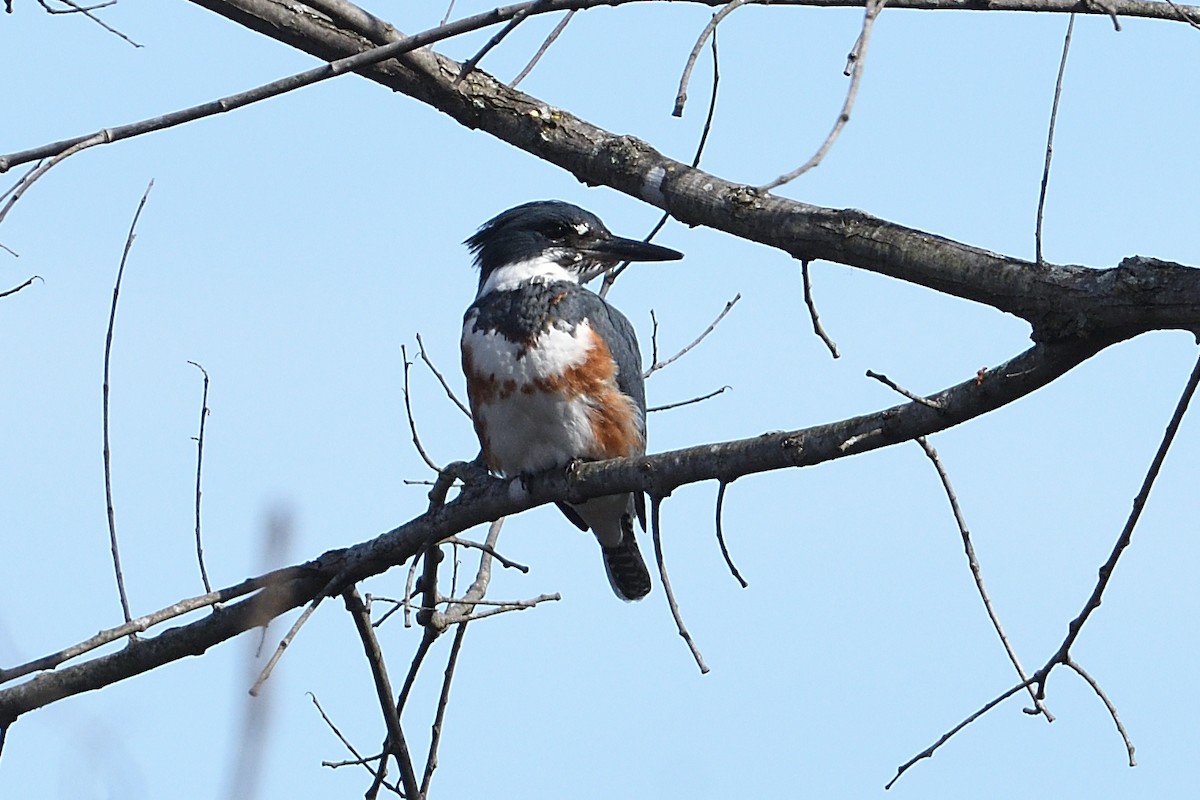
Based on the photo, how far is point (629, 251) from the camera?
15.6 feet

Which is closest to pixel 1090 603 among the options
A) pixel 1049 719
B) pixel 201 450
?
pixel 1049 719

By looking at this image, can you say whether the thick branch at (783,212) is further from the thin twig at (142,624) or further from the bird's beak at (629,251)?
the bird's beak at (629,251)

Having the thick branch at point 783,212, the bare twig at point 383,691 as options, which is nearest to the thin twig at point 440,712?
the bare twig at point 383,691

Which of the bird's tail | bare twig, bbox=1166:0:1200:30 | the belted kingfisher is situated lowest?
bare twig, bbox=1166:0:1200:30

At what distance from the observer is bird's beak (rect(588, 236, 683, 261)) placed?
4.68 metres

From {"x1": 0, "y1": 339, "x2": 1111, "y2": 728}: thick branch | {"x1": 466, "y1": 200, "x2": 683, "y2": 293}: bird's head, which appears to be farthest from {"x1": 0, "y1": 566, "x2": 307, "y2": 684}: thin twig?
{"x1": 466, "y1": 200, "x2": 683, "y2": 293}: bird's head

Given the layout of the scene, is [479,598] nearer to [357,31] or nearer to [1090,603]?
[357,31]

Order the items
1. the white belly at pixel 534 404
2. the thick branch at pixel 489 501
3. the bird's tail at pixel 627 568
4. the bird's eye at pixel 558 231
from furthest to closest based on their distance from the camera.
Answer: the bird's tail at pixel 627 568 → the bird's eye at pixel 558 231 → the white belly at pixel 534 404 → the thick branch at pixel 489 501

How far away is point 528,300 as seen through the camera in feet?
14.7

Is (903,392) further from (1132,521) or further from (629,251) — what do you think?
(629,251)

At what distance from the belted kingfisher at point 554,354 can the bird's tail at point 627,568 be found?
20 cm

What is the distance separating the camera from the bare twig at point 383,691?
3.36 meters

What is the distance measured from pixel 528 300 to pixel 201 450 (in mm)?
1215

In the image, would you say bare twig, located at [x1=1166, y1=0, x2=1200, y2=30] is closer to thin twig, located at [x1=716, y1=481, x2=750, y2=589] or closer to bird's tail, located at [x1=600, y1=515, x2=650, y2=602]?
thin twig, located at [x1=716, y1=481, x2=750, y2=589]
